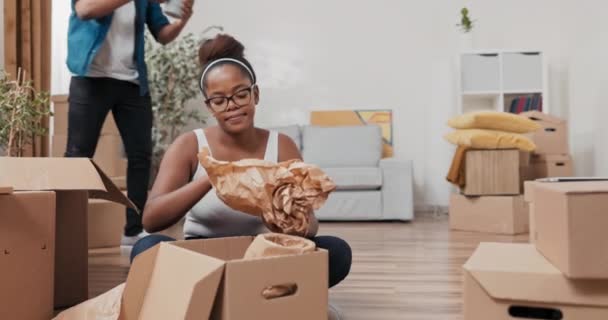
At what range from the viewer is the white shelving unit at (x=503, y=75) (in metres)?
4.48

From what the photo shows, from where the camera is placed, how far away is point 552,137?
4.13 meters

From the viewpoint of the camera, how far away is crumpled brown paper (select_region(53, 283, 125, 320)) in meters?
1.20

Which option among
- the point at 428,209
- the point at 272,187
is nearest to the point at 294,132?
the point at 428,209

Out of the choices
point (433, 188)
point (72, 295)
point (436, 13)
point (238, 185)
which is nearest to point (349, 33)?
point (436, 13)

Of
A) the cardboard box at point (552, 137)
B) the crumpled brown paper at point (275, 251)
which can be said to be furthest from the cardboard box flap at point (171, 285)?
the cardboard box at point (552, 137)

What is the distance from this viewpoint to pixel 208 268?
36.5 inches

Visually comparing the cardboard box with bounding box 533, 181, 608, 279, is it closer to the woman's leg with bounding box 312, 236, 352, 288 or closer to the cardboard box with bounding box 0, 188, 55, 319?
the woman's leg with bounding box 312, 236, 352, 288

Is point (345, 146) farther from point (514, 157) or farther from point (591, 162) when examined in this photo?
point (591, 162)

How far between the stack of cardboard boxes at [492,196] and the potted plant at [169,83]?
2.24 metres

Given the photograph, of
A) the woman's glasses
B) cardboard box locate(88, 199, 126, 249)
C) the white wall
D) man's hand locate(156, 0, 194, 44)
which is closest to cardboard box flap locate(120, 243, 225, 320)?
the woman's glasses

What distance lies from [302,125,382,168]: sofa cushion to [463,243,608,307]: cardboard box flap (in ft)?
11.4

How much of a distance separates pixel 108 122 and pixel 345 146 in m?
1.86

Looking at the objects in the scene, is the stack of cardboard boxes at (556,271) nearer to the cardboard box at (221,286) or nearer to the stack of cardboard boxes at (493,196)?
the cardboard box at (221,286)

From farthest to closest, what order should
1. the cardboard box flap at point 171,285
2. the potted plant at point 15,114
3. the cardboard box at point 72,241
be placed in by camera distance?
the potted plant at point 15,114, the cardboard box at point 72,241, the cardboard box flap at point 171,285
